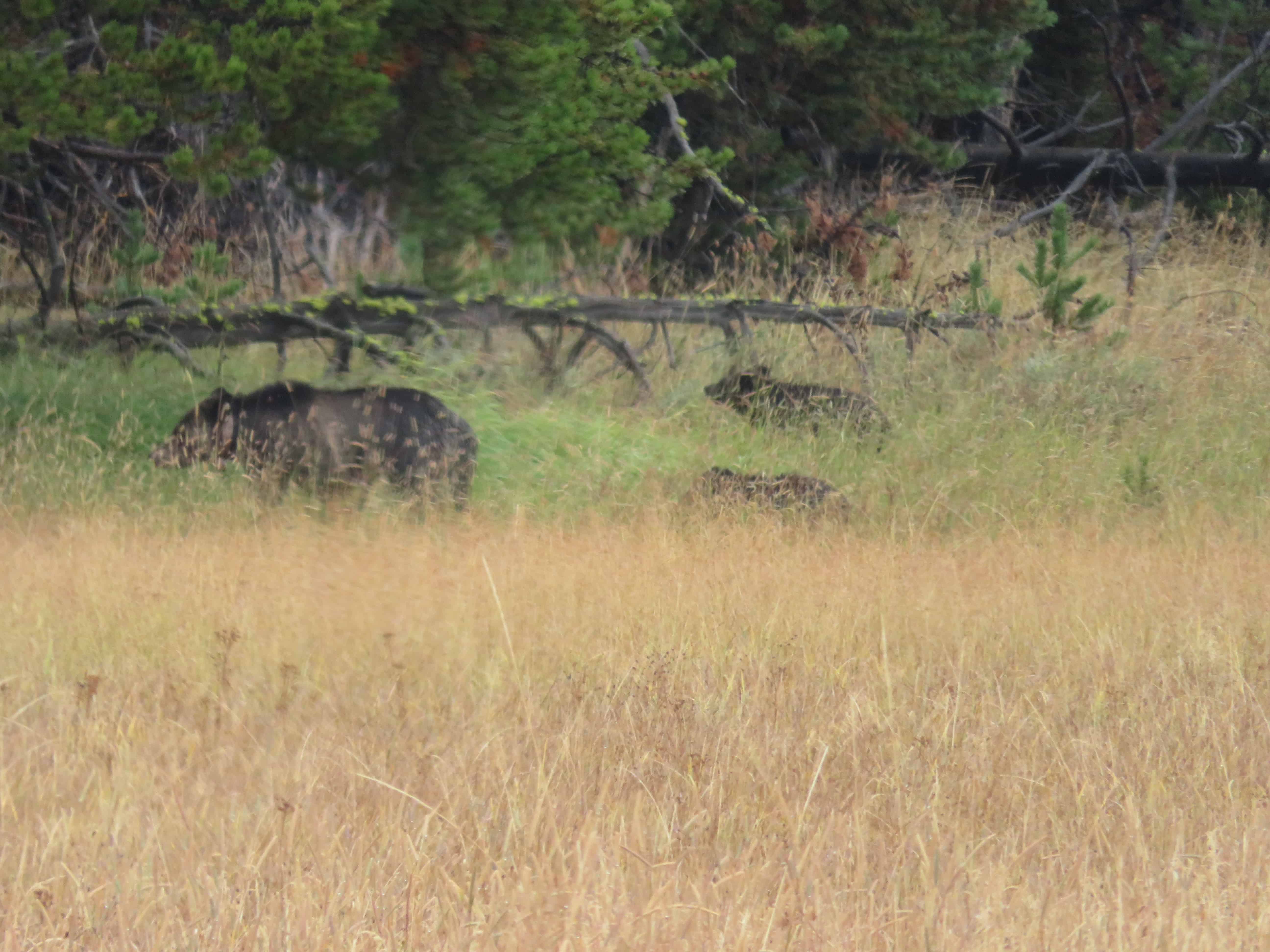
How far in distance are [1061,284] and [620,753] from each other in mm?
8375

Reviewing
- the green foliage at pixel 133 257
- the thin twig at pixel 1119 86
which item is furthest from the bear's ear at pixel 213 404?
the thin twig at pixel 1119 86

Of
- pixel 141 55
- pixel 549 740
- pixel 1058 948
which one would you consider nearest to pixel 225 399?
pixel 141 55

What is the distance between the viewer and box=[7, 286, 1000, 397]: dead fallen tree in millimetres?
9539

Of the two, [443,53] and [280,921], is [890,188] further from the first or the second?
[280,921]

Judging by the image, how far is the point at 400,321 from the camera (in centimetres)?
997

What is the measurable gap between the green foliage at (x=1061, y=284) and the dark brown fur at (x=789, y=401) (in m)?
1.82

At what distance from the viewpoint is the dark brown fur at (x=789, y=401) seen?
10.2 m

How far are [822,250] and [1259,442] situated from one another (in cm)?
533

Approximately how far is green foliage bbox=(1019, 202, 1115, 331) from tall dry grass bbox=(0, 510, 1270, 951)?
4682mm

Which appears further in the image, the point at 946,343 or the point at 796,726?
the point at 946,343

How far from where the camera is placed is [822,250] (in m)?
14.2

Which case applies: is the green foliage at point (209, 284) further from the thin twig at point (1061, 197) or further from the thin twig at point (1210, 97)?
the thin twig at point (1210, 97)

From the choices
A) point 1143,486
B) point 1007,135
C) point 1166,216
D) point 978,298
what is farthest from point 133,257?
point 1166,216

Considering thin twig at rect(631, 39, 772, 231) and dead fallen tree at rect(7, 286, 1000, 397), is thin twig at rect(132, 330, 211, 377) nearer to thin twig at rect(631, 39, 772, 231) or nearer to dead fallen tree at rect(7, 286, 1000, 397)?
dead fallen tree at rect(7, 286, 1000, 397)
